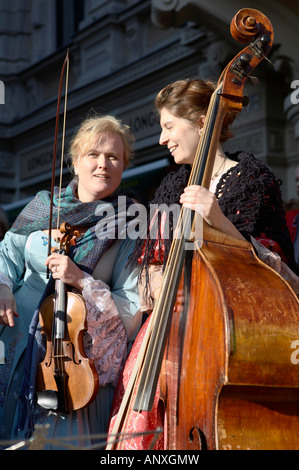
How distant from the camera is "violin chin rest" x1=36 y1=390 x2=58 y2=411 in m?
2.58

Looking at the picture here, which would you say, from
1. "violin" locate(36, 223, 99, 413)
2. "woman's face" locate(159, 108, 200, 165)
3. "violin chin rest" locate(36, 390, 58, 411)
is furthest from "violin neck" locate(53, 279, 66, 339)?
"woman's face" locate(159, 108, 200, 165)

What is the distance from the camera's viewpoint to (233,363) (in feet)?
6.30

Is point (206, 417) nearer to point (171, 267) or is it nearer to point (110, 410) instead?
point (171, 267)

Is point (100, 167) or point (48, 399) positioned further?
point (100, 167)

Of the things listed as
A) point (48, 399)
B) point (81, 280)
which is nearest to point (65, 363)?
point (48, 399)

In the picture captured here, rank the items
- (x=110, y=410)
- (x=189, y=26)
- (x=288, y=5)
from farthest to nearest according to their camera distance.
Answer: (x=189, y=26) < (x=288, y=5) < (x=110, y=410)

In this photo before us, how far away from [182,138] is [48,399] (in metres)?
1.06

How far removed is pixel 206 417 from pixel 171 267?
0.46 m

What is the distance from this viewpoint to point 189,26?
262 inches

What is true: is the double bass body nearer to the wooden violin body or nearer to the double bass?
the double bass

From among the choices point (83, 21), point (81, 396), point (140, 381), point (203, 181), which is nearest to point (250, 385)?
point (140, 381)

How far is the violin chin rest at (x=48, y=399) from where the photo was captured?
2.58 metres

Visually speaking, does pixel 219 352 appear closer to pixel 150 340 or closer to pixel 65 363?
pixel 150 340

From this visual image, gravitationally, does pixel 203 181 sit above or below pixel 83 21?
below
